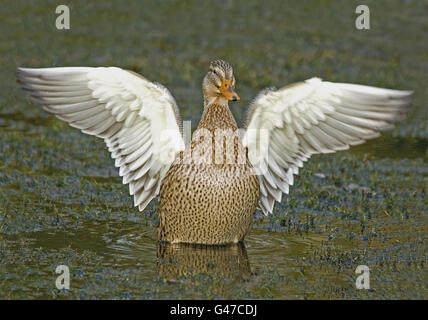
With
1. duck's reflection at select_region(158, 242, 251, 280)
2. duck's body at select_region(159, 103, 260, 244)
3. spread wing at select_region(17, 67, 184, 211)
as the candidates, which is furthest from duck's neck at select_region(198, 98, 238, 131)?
duck's reflection at select_region(158, 242, 251, 280)

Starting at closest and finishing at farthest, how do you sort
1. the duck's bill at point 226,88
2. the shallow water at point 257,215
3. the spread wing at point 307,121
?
the shallow water at point 257,215, the spread wing at point 307,121, the duck's bill at point 226,88

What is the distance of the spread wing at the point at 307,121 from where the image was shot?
7.06 metres

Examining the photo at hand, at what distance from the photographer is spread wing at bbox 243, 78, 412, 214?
23.2 feet

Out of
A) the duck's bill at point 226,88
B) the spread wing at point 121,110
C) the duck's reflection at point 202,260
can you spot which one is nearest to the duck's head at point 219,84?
the duck's bill at point 226,88

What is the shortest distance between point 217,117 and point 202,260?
1.23 metres

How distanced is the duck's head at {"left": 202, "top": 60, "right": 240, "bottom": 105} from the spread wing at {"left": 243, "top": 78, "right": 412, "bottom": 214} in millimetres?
293

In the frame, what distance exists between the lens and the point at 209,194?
718 centimetres

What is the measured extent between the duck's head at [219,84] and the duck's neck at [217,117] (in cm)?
3

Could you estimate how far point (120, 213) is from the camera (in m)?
8.43

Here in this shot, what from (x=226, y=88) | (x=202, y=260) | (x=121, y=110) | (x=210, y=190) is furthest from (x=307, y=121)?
(x=121, y=110)

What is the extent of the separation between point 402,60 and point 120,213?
25.1ft

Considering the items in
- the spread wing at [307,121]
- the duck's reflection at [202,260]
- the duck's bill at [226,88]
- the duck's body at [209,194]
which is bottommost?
the duck's reflection at [202,260]

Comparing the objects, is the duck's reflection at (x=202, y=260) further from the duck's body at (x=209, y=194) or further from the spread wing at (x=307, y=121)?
the spread wing at (x=307, y=121)

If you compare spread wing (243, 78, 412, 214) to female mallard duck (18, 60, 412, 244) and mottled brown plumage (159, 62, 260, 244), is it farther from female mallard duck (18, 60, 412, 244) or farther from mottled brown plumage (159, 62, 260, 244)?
mottled brown plumage (159, 62, 260, 244)
